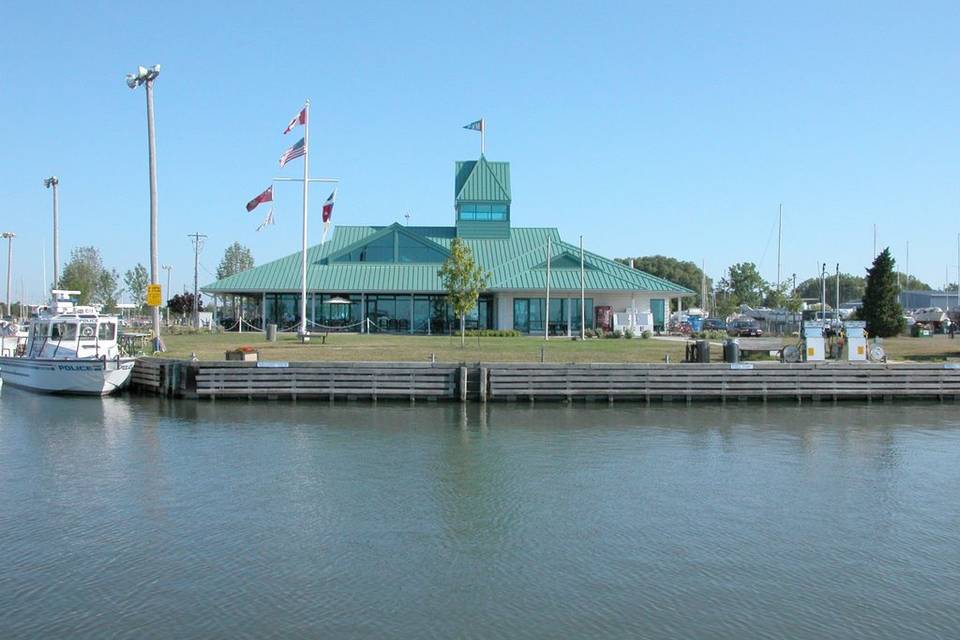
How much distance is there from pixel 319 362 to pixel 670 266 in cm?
11609

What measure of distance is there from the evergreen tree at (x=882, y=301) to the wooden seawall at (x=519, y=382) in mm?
16178

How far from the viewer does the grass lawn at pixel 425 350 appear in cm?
3369

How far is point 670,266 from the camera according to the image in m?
140

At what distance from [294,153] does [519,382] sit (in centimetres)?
1747

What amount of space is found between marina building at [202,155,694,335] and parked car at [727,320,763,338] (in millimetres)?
4025

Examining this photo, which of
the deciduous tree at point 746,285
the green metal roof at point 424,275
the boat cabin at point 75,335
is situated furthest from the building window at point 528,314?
the deciduous tree at point 746,285

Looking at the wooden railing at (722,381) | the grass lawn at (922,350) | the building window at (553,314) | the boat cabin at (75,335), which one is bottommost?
the wooden railing at (722,381)

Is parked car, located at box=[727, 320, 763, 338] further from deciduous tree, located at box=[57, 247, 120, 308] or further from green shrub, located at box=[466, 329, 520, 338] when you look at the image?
deciduous tree, located at box=[57, 247, 120, 308]

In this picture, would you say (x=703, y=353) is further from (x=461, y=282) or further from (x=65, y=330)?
(x=65, y=330)

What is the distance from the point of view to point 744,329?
55.9 meters

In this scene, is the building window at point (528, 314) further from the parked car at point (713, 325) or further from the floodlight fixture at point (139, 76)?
the floodlight fixture at point (139, 76)

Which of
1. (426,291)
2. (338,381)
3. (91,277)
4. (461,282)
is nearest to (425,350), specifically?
(461,282)

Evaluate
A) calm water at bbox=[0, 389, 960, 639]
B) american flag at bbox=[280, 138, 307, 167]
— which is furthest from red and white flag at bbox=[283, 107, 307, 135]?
calm water at bbox=[0, 389, 960, 639]

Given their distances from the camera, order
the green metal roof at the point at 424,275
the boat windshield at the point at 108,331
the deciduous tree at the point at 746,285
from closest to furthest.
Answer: the boat windshield at the point at 108,331 → the green metal roof at the point at 424,275 → the deciduous tree at the point at 746,285
